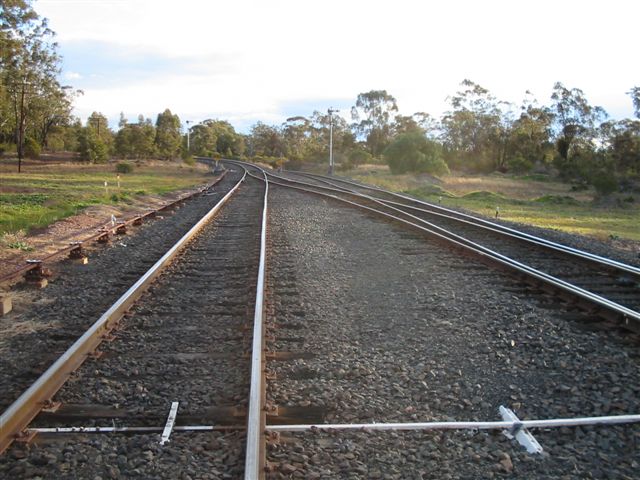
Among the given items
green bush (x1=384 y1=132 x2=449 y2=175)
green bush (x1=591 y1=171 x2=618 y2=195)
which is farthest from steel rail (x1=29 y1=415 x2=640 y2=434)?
green bush (x1=384 y1=132 x2=449 y2=175)

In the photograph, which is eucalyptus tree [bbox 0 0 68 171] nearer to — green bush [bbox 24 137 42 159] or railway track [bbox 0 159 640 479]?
green bush [bbox 24 137 42 159]

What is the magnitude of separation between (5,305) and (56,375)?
8.08ft

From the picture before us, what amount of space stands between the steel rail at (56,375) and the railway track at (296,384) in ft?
0.06

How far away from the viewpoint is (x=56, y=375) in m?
4.06

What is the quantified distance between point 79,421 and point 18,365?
4.10ft

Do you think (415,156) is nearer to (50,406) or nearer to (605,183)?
(605,183)

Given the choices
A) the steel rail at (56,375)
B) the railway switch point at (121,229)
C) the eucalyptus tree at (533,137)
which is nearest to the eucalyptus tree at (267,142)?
the eucalyptus tree at (533,137)

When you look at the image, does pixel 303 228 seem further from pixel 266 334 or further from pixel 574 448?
pixel 574 448

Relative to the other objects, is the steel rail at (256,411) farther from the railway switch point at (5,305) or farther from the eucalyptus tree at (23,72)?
the eucalyptus tree at (23,72)

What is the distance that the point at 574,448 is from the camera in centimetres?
341

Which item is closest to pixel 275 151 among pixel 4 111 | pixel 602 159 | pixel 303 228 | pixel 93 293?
pixel 4 111

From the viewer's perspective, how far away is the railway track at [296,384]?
3.23 meters

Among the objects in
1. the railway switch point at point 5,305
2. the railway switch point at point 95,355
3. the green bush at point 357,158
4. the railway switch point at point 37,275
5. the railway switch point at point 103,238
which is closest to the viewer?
the railway switch point at point 95,355

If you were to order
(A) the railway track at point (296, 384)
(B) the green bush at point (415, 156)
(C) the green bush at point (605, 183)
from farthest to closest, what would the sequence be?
(B) the green bush at point (415, 156) → (C) the green bush at point (605, 183) → (A) the railway track at point (296, 384)
